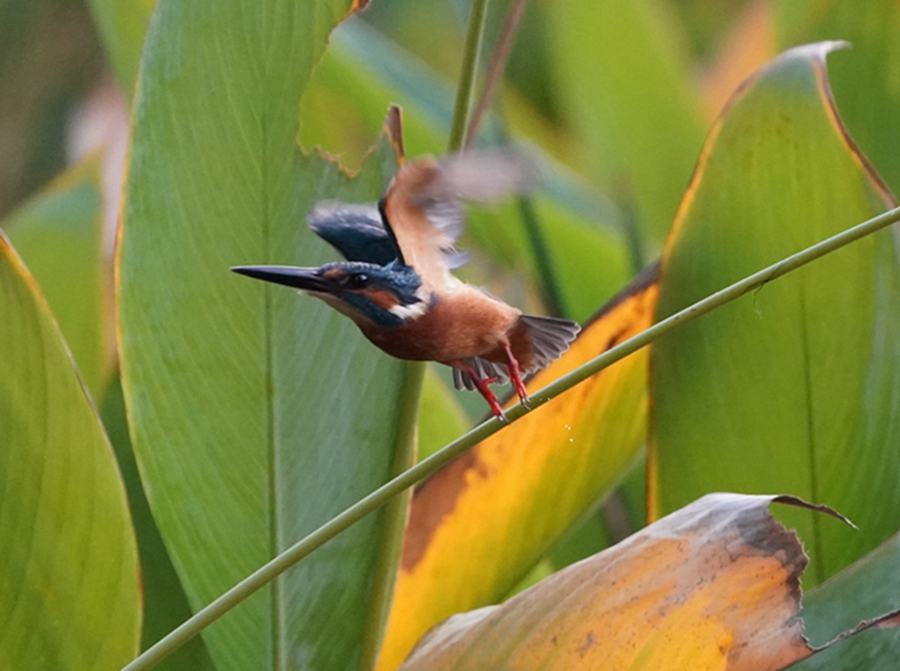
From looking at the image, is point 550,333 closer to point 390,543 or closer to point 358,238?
point 358,238

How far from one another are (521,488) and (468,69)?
27cm

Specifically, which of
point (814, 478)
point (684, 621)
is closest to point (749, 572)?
point (684, 621)

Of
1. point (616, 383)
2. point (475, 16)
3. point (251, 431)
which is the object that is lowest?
point (616, 383)

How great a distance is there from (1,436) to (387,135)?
251mm

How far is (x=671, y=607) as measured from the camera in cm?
47

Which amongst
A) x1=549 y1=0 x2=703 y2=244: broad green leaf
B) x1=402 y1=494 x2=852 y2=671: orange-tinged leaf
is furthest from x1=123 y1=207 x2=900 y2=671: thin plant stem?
x1=549 y1=0 x2=703 y2=244: broad green leaf

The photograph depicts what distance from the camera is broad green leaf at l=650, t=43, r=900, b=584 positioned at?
58 centimetres

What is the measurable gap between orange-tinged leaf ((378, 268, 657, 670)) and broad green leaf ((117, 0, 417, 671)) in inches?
2.8

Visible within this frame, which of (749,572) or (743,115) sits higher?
(743,115)

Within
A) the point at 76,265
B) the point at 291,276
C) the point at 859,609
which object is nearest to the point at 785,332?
the point at 859,609

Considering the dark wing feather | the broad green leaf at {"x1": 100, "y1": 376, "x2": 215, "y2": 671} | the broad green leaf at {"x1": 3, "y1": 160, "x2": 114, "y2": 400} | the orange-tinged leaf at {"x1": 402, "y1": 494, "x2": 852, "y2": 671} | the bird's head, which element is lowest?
the orange-tinged leaf at {"x1": 402, "y1": 494, "x2": 852, "y2": 671}

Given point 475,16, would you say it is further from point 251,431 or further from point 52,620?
point 52,620

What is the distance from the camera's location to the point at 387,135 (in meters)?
0.58

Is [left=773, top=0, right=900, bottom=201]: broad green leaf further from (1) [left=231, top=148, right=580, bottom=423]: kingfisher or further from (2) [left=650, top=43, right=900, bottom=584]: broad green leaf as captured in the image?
(1) [left=231, top=148, right=580, bottom=423]: kingfisher
